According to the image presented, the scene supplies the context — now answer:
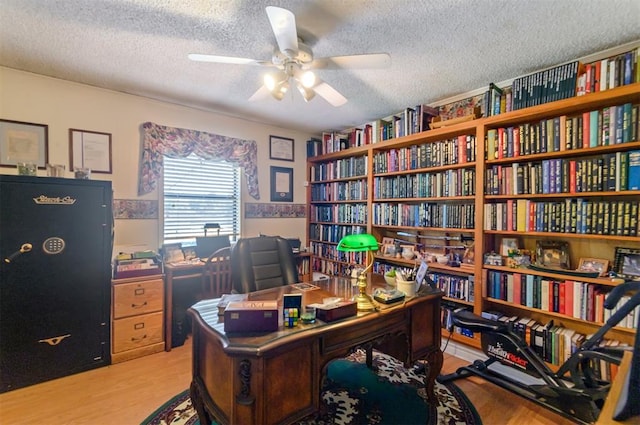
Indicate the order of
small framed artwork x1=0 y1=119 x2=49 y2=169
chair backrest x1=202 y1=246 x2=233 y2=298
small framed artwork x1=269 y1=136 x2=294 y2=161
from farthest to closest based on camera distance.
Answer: small framed artwork x1=269 y1=136 x2=294 y2=161
chair backrest x1=202 y1=246 x2=233 y2=298
small framed artwork x1=0 y1=119 x2=49 y2=169

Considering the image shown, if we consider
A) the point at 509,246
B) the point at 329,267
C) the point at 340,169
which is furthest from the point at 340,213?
the point at 509,246

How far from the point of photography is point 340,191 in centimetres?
382

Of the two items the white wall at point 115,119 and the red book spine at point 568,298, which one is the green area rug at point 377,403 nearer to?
the red book spine at point 568,298

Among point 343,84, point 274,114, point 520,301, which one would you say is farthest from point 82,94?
point 520,301

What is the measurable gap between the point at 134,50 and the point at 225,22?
817 millimetres

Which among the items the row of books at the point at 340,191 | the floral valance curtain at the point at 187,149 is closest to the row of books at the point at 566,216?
the row of books at the point at 340,191

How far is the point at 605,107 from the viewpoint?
6.46 ft

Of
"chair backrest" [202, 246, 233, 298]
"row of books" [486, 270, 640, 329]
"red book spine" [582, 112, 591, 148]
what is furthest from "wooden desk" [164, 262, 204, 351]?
"red book spine" [582, 112, 591, 148]

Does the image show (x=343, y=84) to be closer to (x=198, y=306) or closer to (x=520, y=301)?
(x=198, y=306)

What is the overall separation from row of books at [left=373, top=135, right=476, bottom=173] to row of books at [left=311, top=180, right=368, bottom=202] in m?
0.32

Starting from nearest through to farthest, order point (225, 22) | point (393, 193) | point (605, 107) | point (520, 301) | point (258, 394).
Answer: point (258, 394)
point (225, 22)
point (605, 107)
point (520, 301)
point (393, 193)

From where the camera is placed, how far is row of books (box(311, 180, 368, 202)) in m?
3.54

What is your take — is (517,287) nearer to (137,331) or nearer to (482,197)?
(482,197)

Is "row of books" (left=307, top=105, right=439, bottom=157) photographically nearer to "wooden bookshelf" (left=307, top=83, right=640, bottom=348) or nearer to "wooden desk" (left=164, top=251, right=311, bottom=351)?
"wooden bookshelf" (left=307, top=83, right=640, bottom=348)
